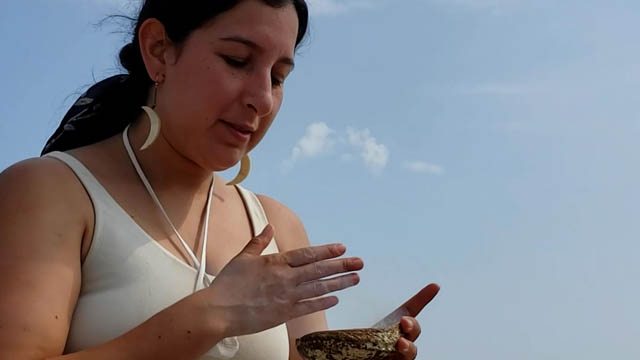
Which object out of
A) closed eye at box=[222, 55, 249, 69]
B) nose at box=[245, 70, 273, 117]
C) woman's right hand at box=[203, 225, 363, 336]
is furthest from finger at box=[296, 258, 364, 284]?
closed eye at box=[222, 55, 249, 69]

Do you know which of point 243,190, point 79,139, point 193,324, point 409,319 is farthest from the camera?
point 243,190

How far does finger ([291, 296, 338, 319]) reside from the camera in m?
→ 2.39

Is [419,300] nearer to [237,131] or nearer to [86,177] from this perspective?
[237,131]

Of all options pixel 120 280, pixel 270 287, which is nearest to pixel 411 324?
pixel 270 287

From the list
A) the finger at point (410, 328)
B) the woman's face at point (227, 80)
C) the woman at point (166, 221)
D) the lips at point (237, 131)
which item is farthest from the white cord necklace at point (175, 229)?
the finger at point (410, 328)

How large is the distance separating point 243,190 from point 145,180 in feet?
1.74

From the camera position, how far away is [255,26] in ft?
8.82

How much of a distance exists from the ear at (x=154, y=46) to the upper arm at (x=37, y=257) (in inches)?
16.4

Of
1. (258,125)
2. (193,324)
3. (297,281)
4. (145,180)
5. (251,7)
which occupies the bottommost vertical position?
(193,324)

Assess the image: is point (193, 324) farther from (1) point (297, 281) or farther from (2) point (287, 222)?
(2) point (287, 222)

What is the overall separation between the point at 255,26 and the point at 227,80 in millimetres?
185

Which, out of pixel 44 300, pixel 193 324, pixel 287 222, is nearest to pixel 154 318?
pixel 193 324

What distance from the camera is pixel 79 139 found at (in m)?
2.95

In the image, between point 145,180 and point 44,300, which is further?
point 145,180
